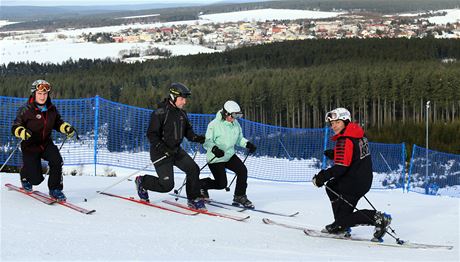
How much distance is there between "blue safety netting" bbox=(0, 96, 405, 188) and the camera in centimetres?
1263

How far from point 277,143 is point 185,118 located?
1457cm

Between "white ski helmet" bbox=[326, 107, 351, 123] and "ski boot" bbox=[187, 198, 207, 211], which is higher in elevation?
"white ski helmet" bbox=[326, 107, 351, 123]

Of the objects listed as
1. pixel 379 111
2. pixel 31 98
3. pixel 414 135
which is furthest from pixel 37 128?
pixel 379 111

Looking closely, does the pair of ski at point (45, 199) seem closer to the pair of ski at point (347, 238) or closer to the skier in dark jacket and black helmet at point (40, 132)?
the skier in dark jacket and black helmet at point (40, 132)

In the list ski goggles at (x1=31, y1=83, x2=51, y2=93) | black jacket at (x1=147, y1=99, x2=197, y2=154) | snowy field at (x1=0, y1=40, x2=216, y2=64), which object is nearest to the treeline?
snowy field at (x1=0, y1=40, x2=216, y2=64)

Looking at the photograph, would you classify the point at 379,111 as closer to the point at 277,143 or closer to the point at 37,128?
the point at 277,143

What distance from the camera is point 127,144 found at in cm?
1516

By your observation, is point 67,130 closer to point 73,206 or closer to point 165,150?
point 73,206

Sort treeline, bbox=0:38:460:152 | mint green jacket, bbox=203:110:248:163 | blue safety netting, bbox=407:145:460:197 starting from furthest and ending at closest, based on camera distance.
Result: treeline, bbox=0:38:460:152
blue safety netting, bbox=407:145:460:197
mint green jacket, bbox=203:110:248:163

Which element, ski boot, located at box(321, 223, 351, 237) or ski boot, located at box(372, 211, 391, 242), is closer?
ski boot, located at box(372, 211, 391, 242)

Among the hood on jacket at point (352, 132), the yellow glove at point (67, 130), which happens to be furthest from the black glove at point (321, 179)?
the yellow glove at point (67, 130)

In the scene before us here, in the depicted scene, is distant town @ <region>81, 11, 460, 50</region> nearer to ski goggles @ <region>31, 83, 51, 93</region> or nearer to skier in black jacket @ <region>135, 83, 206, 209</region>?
skier in black jacket @ <region>135, 83, 206, 209</region>

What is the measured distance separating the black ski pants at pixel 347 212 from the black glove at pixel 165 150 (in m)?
1.85

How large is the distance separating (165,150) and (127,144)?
322 inches
